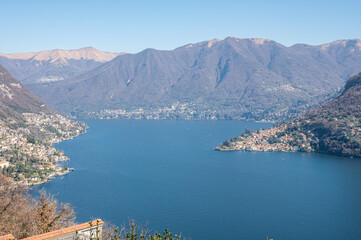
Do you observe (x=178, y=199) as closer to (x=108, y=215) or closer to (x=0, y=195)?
(x=108, y=215)

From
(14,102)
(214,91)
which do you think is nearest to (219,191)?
(14,102)

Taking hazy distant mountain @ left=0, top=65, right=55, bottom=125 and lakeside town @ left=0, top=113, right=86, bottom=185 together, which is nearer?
lakeside town @ left=0, top=113, right=86, bottom=185

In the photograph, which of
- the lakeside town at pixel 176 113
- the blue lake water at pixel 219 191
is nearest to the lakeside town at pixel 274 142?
the blue lake water at pixel 219 191

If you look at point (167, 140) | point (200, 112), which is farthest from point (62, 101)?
point (167, 140)

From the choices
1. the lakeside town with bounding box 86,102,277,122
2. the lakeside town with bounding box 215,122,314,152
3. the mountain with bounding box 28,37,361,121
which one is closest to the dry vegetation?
the lakeside town with bounding box 215,122,314,152

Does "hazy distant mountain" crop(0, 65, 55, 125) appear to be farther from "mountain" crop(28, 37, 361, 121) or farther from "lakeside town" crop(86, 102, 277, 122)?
A: "mountain" crop(28, 37, 361, 121)

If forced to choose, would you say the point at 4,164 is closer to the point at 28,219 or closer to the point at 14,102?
the point at 28,219

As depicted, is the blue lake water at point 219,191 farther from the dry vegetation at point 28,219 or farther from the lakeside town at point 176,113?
the lakeside town at point 176,113

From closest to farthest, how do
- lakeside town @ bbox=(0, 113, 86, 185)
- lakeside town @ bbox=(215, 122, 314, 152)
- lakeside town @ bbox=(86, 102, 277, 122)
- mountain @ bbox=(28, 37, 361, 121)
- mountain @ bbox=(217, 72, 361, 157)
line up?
lakeside town @ bbox=(0, 113, 86, 185) < mountain @ bbox=(217, 72, 361, 157) < lakeside town @ bbox=(215, 122, 314, 152) < lakeside town @ bbox=(86, 102, 277, 122) < mountain @ bbox=(28, 37, 361, 121)
